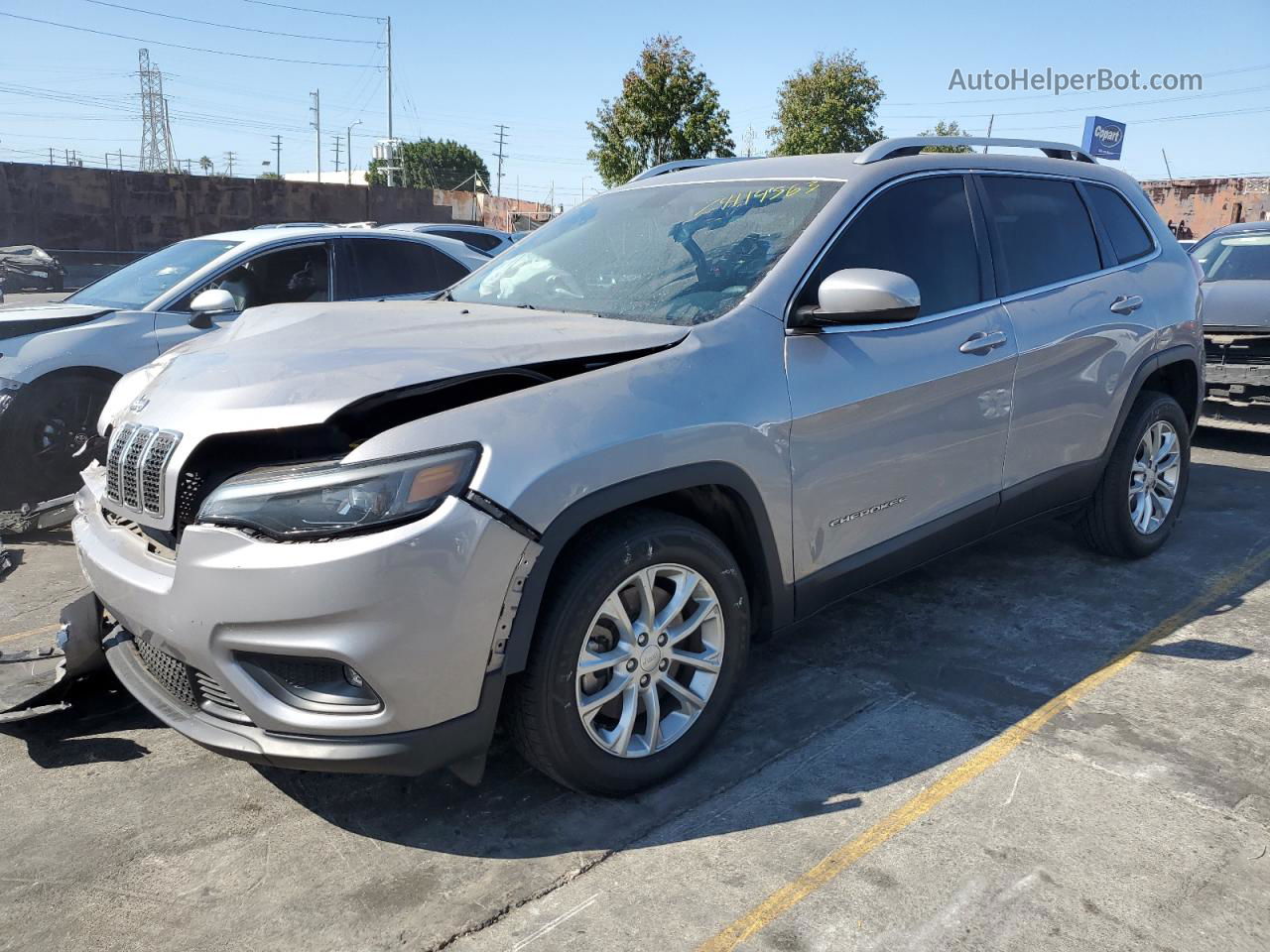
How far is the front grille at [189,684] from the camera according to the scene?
2678mm

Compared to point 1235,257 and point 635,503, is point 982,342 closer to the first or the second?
point 635,503

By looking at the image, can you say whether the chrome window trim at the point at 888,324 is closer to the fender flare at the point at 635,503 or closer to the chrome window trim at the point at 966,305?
the chrome window trim at the point at 966,305

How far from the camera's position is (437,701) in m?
2.55

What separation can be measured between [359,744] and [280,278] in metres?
4.89

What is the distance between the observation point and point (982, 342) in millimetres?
3947

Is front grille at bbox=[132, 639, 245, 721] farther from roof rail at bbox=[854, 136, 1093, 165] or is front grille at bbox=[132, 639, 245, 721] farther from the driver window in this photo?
the driver window

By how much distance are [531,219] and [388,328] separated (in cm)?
3888

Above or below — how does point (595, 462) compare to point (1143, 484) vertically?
above

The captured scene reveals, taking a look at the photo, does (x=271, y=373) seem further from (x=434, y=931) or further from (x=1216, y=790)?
(x=1216, y=790)

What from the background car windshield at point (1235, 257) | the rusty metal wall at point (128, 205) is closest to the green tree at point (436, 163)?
the rusty metal wall at point (128, 205)

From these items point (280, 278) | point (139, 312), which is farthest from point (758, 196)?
point (139, 312)

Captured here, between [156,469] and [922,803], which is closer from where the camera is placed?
[156,469]

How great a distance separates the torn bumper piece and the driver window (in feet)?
14.1

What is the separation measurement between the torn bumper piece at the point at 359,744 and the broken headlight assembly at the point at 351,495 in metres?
0.50
